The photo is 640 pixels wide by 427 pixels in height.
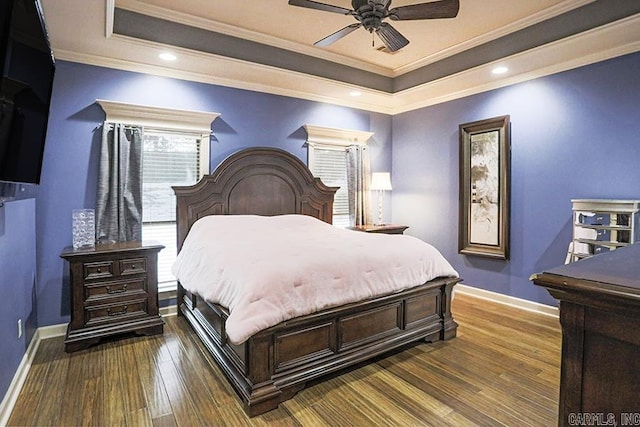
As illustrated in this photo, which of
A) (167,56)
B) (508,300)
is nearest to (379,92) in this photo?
(167,56)

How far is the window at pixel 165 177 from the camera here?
12.5ft

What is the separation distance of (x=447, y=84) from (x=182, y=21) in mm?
3112

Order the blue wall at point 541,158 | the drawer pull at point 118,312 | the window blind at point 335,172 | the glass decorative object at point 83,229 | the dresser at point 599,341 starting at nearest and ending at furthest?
the dresser at point 599,341
the drawer pull at point 118,312
the glass decorative object at point 83,229
the blue wall at point 541,158
the window blind at point 335,172

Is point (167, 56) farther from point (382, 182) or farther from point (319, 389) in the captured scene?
point (319, 389)

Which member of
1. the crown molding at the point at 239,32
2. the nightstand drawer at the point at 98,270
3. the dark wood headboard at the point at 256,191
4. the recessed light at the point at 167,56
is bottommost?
the nightstand drawer at the point at 98,270

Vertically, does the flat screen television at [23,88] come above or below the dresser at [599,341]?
above

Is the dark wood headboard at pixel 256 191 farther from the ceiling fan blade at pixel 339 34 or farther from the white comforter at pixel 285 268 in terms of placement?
the ceiling fan blade at pixel 339 34

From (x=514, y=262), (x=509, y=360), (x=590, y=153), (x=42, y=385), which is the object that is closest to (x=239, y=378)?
(x=42, y=385)

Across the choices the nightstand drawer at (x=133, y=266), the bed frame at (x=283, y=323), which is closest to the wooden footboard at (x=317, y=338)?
the bed frame at (x=283, y=323)

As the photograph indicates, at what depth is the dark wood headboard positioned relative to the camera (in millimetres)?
3904

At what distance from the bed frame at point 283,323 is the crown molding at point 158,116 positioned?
0.51 m

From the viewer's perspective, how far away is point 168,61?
363cm

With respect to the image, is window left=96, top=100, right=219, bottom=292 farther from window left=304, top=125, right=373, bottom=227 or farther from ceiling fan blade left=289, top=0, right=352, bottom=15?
ceiling fan blade left=289, top=0, right=352, bottom=15

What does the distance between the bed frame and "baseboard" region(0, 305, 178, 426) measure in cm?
102
